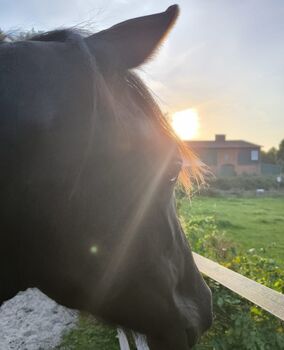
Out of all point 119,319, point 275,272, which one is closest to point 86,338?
point 275,272

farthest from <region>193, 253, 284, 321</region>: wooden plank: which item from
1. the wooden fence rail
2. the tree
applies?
the tree

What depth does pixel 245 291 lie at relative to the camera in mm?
2777

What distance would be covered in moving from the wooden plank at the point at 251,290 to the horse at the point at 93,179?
90 cm

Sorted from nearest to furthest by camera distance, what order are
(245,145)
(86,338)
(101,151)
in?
(101,151), (86,338), (245,145)

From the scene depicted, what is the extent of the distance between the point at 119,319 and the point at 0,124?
85 cm

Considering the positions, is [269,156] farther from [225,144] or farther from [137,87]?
[137,87]

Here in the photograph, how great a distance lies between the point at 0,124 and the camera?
1161 millimetres

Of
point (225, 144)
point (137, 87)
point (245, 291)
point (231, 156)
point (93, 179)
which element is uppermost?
point (225, 144)

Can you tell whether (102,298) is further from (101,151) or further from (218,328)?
(218,328)

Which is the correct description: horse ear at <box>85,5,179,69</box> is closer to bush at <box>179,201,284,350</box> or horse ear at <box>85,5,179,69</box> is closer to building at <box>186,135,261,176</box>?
bush at <box>179,201,284,350</box>

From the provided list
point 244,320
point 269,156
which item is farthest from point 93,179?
point 269,156

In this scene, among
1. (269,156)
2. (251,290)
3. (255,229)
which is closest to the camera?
(251,290)

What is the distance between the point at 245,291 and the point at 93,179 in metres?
1.83

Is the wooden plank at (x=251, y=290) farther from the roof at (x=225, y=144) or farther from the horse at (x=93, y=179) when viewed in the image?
the roof at (x=225, y=144)
